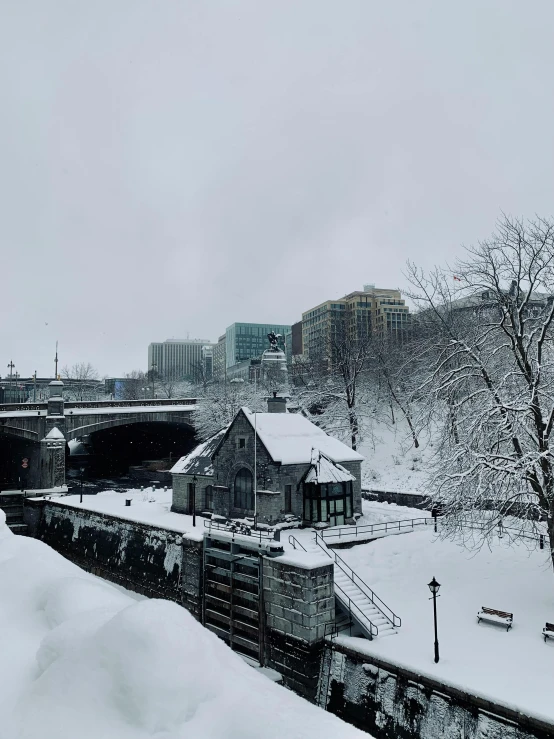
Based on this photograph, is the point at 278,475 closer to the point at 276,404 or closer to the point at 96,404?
the point at 276,404

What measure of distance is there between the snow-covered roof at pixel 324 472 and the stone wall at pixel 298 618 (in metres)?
8.79

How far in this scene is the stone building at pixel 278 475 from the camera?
2989cm

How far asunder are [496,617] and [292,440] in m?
15.1

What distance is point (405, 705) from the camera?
54.2ft

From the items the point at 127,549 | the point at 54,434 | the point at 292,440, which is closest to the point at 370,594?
the point at 292,440

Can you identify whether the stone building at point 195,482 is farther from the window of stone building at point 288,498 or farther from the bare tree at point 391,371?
the bare tree at point 391,371

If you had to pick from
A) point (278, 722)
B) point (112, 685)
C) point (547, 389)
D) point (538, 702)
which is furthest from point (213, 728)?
point (547, 389)

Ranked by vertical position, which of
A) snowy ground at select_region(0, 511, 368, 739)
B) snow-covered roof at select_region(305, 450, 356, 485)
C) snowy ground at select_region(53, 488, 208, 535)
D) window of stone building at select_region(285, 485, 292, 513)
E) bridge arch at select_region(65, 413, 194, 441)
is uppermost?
bridge arch at select_region(65, 413, 194, 441)

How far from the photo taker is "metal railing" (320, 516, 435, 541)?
2814 cm

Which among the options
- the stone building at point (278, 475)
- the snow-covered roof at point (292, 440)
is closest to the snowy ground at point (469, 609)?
the stone building at point (278, 475)

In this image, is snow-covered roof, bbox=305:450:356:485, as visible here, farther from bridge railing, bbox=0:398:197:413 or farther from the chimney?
bridge railing, bbox=0:398:197:413

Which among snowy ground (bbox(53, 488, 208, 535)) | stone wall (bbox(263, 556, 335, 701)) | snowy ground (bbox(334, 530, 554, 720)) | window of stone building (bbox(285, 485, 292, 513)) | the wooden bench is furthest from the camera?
snowy ground (bbox(53, 488, 208, 535))

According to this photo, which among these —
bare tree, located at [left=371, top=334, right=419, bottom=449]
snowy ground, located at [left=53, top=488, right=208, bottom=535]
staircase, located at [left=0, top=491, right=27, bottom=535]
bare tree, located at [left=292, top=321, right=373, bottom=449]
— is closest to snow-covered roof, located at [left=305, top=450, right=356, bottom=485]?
snowy ground, located at [left=53, top=488, right=208, bottom=535]

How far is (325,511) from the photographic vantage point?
30.4 metres
